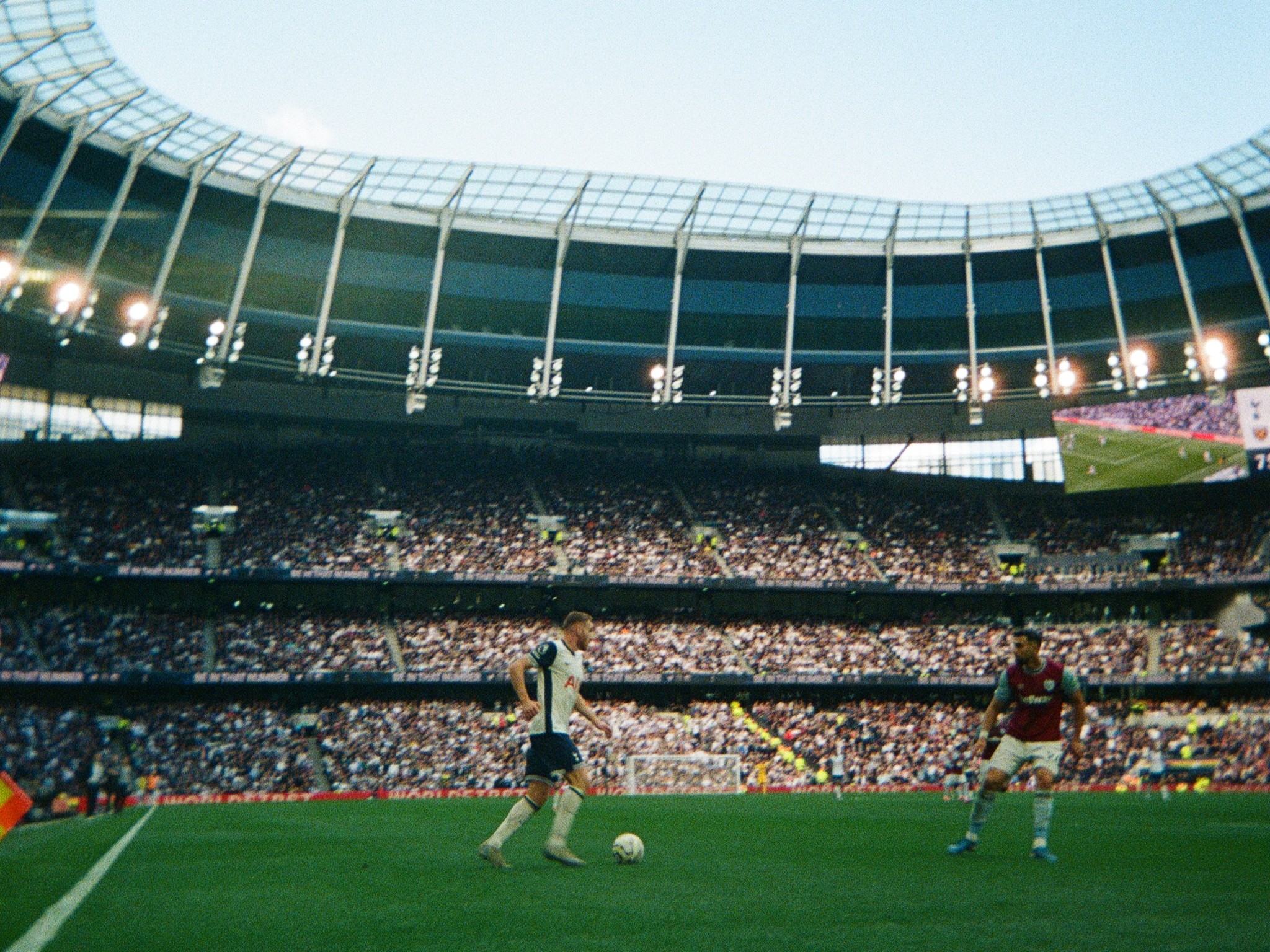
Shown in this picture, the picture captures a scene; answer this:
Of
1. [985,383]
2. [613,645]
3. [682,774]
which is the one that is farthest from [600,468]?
[985,383]

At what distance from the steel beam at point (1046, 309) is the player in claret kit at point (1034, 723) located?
126 ft

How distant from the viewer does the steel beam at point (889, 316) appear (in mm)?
47125

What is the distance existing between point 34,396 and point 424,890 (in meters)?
47.6

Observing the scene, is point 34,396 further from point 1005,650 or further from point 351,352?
point 1005,650

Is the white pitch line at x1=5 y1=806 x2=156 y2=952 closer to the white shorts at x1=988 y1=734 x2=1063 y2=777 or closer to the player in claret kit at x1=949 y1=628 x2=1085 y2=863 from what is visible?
the player in claret kit at x1=949 y1=628 x2=1085 y2=863

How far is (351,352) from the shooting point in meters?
48.2

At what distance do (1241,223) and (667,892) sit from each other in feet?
151

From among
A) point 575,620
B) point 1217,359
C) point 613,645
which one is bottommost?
point 575,620

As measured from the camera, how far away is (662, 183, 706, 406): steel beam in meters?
46.9

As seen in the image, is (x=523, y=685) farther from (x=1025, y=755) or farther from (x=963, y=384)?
(x=963, y=384)

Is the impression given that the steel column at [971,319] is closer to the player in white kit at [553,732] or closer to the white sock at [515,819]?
the player in white kit at [553,732]

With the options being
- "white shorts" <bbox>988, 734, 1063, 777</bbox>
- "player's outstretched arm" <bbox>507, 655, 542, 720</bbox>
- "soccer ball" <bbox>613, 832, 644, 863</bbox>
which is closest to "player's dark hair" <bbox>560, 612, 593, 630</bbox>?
"player's outstretched arm" <bbox>507, 655, 542, 720</bbox>

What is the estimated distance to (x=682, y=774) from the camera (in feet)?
137

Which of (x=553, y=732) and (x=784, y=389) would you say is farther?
(x=784, y=389)
